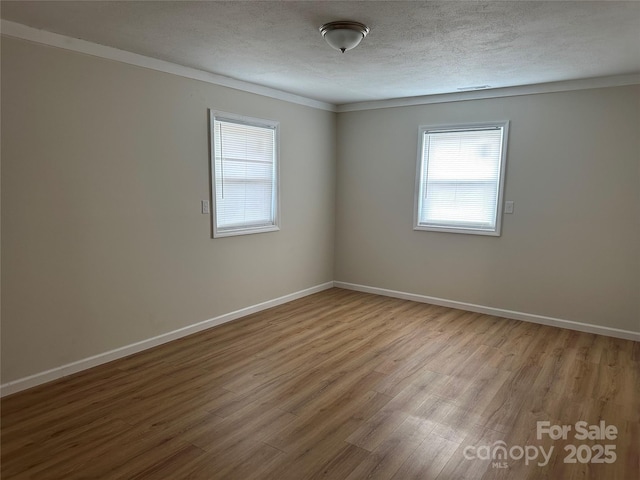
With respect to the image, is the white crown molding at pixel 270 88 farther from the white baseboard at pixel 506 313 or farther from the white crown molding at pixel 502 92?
the white baseboard at pixel 506 313

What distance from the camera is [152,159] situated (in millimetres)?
3504

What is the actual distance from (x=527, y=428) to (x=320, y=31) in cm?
285

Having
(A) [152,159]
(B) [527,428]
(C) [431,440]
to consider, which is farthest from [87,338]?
(B) [527,428]

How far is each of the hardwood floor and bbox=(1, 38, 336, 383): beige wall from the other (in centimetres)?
33

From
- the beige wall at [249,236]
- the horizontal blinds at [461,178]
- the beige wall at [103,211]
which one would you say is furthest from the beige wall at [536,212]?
the beige wall at [103,211]

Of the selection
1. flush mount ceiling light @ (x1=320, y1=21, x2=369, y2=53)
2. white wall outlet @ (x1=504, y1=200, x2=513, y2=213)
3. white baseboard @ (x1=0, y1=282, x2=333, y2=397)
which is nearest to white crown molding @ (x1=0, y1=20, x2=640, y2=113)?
white wall outlet @ (x1=504, y1=200, x2=513, y2=213)

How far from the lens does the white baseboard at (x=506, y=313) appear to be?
159 inches

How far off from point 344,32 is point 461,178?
275 centimetres

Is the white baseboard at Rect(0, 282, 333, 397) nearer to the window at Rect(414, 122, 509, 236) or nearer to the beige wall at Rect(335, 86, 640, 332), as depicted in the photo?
the beige wall at Rect(335, 86, 640, 332)

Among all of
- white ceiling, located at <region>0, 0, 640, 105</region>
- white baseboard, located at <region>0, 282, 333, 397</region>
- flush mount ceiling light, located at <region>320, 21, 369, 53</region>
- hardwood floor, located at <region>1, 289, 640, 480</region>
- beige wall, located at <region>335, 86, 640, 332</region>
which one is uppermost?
white ceiling, located at <region>0, 0, 640, 105</region>

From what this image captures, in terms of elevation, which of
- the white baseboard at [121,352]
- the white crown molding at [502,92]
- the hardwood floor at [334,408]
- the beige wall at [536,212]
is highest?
the white crown molding at [502,92]

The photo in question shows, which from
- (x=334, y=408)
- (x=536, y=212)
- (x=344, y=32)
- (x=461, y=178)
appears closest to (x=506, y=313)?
(x=536, y=212)

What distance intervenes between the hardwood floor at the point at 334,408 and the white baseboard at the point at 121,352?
2.7 inches

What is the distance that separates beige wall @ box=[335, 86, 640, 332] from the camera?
3902mm
